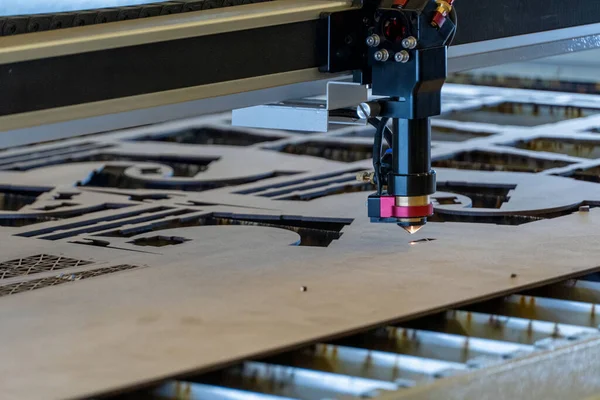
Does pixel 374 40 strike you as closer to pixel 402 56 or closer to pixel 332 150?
pixel 402 56

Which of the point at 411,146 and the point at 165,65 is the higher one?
the point at 165,65

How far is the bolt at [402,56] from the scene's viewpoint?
8.86 ft

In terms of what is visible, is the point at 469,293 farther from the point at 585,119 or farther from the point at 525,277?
the point at 585,119

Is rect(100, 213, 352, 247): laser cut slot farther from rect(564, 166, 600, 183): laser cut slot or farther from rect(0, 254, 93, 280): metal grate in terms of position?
rect(564, 166, 600, 183): laser cut slot

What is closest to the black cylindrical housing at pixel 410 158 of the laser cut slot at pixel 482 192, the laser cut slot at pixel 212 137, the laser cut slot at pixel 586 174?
the laser cut slot at pixel 482 192

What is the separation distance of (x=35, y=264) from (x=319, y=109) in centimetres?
75

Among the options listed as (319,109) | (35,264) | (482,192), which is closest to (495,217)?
(482,192)

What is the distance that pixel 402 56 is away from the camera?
2.70 meters

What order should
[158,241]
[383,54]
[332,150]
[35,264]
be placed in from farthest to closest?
[332,150] → [158,241] → [35,264] → [383,54]

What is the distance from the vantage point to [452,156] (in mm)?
4293

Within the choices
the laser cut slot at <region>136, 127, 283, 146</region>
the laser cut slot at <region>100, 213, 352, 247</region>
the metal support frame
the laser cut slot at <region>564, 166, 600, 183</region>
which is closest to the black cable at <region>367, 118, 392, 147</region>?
the metal support frame

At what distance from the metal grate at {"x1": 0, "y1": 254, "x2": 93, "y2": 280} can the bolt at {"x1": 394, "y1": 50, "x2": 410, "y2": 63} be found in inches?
33.3

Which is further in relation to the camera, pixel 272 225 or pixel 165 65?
pixel 272 225

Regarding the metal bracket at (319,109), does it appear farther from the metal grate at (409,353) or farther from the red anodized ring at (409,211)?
the metal grate at (409,353)
